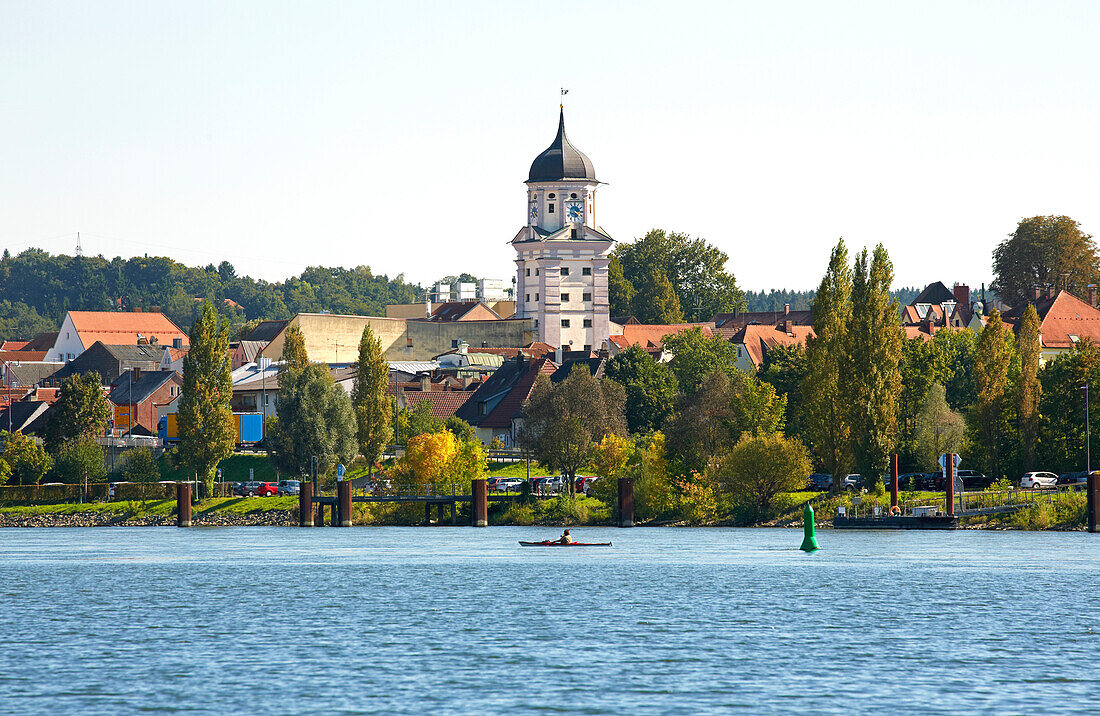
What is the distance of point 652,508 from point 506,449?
3423 cm

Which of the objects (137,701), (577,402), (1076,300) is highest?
(1076,300)

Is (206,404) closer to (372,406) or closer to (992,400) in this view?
(372,406)

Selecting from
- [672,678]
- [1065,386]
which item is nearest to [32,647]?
[672,678]

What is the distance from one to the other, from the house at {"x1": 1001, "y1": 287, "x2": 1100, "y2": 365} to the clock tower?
183ft

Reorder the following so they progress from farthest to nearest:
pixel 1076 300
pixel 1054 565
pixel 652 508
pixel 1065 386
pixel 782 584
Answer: pixel 1076 300
pixel 652 508
pixel 1065 386
pixel 1054 565
pixel 782 584

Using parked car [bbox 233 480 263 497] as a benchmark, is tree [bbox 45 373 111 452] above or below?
above

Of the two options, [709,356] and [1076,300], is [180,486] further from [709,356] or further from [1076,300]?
[1076,300]

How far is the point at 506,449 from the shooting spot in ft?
472

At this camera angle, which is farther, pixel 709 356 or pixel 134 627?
pixel 709 356

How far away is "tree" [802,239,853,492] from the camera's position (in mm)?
100500

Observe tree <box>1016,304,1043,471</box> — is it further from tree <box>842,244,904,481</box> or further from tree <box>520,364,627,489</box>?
tree <box>520,364,627,489</box>

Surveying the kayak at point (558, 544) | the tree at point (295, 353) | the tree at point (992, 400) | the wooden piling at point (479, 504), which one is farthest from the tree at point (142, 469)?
the tree at point (992, 400)

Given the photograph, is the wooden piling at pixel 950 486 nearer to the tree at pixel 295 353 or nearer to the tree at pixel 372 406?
the tree at pixel 372 406

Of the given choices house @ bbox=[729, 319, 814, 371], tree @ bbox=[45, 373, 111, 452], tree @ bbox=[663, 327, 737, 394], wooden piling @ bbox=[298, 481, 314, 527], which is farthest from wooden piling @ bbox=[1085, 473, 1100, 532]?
tree @ bbox=[45, 373, 111, 452]
